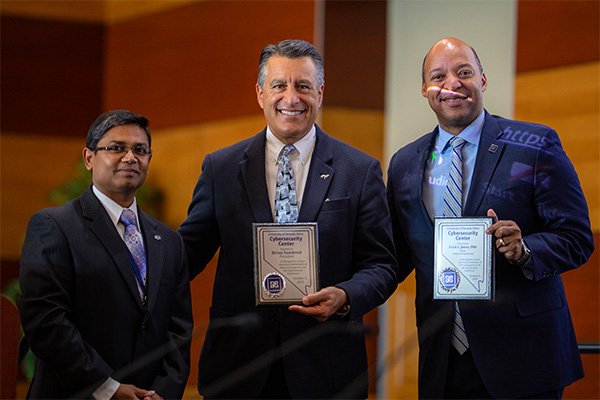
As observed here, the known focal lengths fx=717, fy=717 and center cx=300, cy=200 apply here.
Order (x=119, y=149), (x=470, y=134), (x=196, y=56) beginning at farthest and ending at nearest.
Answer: (x=196, y=56)
(x=470, y=134)
(x=119, y=149)

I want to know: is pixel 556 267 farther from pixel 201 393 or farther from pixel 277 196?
pixel 201 393

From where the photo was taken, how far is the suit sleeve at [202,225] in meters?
2.44

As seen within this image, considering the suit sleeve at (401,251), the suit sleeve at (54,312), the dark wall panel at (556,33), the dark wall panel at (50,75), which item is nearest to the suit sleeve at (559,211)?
the suit sleeve at (401,251)

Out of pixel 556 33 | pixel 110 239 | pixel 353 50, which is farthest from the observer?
pixel 353 50

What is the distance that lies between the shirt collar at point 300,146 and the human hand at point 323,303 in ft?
1.59

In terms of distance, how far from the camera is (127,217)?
230cm

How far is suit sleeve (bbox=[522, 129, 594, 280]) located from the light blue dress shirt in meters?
0.21

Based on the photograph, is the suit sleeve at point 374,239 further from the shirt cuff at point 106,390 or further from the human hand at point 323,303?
the shirt cuff at point 106,390

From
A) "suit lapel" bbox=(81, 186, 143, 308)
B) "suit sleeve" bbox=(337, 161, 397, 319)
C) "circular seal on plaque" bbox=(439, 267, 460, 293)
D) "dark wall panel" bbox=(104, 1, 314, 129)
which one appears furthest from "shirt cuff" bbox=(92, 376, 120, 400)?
"dark wall panel" bbox=(104, 1, 314, 129)

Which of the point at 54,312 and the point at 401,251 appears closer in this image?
the point at 54,312

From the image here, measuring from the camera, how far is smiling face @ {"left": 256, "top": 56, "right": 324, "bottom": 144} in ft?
7.59

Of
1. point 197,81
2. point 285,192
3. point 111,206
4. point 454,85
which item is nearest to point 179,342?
point 111,206

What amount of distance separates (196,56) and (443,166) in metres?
3.94

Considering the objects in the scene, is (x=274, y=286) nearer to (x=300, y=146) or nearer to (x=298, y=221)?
(x=298, y=221)
